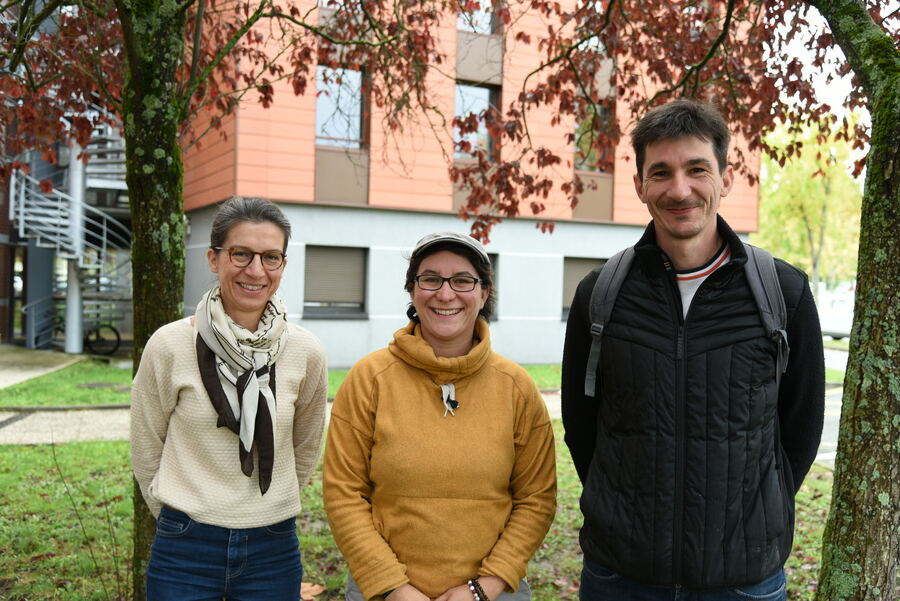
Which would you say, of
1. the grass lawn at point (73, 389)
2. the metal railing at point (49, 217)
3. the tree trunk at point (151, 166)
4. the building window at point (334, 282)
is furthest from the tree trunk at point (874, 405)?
the metal railing at point (49, 217)

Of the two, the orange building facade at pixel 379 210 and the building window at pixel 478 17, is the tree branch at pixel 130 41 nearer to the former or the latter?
the building window at pixel 478 17

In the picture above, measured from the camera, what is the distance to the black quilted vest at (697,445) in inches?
83.5

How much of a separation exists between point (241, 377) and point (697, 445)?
1.53 m

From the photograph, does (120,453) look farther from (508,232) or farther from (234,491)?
(508,232)

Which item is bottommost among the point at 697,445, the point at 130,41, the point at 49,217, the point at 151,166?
the point at 697,445

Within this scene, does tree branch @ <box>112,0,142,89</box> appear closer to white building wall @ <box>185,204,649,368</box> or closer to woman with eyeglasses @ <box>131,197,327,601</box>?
woman with eyeglasses @ <box>131,197,327,601</box>

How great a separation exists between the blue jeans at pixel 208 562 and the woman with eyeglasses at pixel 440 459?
0.36m

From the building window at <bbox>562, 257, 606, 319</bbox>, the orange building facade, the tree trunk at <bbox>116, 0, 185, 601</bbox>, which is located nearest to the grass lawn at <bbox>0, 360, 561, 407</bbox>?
the orange building facade

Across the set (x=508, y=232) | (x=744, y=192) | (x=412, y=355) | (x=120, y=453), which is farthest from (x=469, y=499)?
A: (x=744, y=192)

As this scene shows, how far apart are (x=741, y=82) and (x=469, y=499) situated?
4.44 m

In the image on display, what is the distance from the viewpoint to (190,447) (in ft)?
8.36

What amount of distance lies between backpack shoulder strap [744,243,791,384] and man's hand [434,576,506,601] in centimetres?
109

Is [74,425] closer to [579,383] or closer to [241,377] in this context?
[241,377]

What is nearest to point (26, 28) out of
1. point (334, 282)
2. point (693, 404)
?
point (693, 404)
